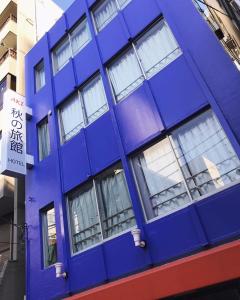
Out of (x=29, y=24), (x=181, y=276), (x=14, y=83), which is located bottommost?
(x=181, y=276)

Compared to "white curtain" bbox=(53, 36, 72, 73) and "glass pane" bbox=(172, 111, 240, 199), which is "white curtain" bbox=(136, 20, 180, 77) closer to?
"glass pane" bbox=(172, 111, 240, 199)

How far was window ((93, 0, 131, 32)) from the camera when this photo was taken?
13026 millimetres

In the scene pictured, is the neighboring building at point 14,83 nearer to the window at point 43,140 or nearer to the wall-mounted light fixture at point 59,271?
the window at point 43,140

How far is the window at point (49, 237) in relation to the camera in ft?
36.9

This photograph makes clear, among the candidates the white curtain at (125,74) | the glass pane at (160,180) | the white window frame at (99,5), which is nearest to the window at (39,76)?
the white window frame at (99,5)

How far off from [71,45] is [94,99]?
13.0ft

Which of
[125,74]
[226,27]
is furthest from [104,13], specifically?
[226,27]

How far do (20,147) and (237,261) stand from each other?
9662 mm

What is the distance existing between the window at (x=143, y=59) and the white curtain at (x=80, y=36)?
2.71 metres

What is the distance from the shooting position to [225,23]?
1080cm

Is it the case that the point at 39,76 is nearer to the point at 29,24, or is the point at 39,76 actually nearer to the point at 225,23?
the point at 29,24

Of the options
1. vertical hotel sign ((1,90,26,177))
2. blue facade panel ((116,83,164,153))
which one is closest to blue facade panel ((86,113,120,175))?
blue facade panel ((116,83,164,153))

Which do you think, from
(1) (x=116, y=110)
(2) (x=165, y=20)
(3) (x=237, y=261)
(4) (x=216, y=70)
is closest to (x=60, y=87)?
(1) (x=116, y=110)

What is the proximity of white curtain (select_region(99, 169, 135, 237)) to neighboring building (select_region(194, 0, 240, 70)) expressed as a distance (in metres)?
5.16
